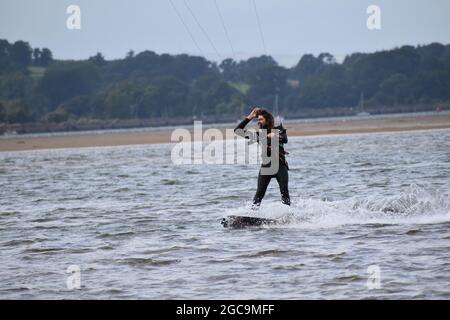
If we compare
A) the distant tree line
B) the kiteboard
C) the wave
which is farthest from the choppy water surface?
the distant tree line

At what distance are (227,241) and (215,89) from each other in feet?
497

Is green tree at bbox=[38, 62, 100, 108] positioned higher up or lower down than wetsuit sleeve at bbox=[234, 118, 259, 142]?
higher up

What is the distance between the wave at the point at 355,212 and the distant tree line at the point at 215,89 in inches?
4880

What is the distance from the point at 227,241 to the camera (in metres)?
14.3

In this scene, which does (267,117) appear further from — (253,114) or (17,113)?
(17,113)

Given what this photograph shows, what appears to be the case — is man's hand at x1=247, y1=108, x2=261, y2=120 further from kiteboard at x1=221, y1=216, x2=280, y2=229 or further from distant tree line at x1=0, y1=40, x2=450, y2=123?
distant tree line at x1=0, y1=40, x2=450, y2=123

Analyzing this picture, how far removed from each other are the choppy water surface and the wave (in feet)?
0.08

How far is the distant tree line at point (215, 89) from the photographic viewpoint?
15525cm

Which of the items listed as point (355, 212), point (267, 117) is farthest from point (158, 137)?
point (267, 117)

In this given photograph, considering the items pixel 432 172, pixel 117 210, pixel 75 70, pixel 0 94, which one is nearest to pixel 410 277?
pixel 117 210

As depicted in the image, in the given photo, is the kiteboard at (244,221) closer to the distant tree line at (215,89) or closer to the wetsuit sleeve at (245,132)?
the wetsuit sleeve at (245,132)

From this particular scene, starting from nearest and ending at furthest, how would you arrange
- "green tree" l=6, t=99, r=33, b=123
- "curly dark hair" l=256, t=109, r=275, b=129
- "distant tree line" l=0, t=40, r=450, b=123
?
1. "curly dark hair" l=256, t=109, r=275, b=129
2. "green tree" l=6, t=99, r=33, b=123
3. "distant tree line" l=0, t=40, r=450, b=123

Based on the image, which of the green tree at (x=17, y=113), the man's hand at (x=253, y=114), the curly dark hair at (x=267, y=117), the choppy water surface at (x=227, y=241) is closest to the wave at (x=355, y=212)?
the choppy water surface at (x=227, y=241)

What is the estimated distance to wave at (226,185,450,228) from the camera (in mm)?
15477
